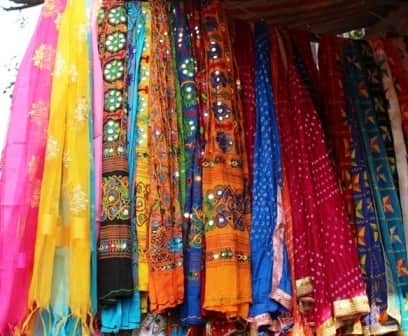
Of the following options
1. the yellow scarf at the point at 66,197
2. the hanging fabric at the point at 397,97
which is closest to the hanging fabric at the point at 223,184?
the yellow scarf at the point at 66,197

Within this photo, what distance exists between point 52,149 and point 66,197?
10 cm

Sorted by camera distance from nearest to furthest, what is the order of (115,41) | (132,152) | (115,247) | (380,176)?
(115,247), (132,152), (115,41), (380,176)

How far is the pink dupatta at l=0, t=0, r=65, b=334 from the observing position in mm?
1197

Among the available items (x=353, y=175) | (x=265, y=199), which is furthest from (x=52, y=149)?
(x=353, y=175)

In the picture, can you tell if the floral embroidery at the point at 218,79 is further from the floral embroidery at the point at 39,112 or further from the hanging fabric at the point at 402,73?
the hanging fabric at the point at 402,73

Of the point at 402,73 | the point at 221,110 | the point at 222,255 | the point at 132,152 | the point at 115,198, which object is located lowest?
the point at 222,255

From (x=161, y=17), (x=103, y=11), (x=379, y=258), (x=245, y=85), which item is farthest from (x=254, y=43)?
(x=379, y=258)

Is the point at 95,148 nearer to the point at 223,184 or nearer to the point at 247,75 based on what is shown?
the point at 223,184

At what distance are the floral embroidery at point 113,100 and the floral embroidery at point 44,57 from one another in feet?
0.42

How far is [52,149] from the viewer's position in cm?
130

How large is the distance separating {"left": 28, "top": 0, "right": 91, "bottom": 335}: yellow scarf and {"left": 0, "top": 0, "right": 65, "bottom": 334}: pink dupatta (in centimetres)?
2

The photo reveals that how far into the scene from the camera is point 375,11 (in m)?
2.03

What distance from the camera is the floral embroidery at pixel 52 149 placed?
1293 millimetres

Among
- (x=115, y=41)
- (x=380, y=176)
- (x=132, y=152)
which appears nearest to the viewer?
(x=132, y=152)
